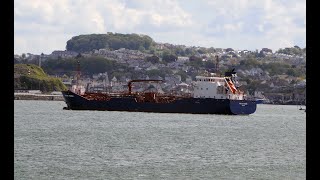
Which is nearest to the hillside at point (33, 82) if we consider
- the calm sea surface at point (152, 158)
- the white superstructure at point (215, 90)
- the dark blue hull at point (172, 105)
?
the dark blue hull at point (172, 105)

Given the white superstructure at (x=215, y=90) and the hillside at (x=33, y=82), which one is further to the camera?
the hillside at (x=33, y=82)

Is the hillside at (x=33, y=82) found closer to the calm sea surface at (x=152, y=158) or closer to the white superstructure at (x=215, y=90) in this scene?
the white superstructure at (x=215, y=90)

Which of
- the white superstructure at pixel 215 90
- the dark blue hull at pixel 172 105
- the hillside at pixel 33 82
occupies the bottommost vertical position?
the dark blue hull at pixel 172 105

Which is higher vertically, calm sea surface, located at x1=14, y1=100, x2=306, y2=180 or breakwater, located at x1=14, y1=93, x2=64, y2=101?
breakwater, located at x1=14, y1=93, x2=64, y2=101

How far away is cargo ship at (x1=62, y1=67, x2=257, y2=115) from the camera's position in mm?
76938

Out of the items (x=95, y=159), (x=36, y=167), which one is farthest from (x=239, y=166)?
(x=36, y=167)

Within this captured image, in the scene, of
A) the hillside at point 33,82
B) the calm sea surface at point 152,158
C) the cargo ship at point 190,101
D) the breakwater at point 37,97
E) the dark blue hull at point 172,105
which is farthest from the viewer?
the hillside at point 33,82

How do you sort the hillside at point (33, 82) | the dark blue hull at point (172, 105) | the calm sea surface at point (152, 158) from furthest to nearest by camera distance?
the hillside at point (33, 82), the dark blue hull at point (172, 105), the calm sea surface at point (152, 158)

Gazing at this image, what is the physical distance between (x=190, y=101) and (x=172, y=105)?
2.37 meters

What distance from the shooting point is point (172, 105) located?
79.0 metres

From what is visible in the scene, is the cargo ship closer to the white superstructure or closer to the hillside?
the white superstructure

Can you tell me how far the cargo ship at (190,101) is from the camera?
76.9 meters

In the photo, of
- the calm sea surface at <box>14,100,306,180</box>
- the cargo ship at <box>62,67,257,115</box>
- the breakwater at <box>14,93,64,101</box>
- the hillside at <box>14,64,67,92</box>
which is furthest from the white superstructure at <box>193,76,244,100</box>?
the hillside at <box>14,64,67,92</box>
